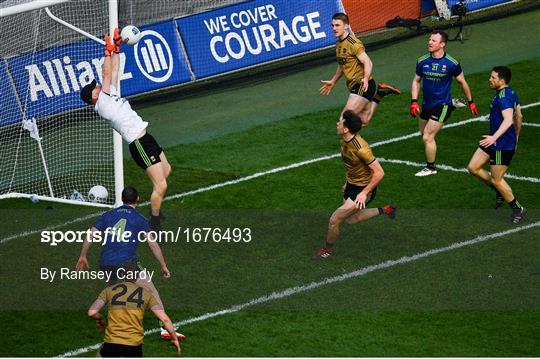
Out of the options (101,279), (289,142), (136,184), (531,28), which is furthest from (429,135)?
(531,28)

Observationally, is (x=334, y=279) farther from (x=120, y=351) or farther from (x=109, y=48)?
(x=109, y=48)

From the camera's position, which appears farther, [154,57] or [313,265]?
[154,57]

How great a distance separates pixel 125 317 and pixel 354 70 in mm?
9267

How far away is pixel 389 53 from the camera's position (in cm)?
2769

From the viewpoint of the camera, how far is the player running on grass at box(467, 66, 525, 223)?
703 inches

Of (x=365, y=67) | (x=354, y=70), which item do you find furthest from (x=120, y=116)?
(x=354, y=70)

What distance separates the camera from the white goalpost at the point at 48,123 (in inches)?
798

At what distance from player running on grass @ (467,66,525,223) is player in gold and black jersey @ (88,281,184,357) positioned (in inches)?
267

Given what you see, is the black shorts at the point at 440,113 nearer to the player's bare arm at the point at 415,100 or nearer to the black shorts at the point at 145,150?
the player's bare arm at the point at 415,100

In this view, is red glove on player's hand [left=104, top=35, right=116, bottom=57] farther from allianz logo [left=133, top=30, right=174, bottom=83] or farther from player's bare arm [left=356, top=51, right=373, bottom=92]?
allianz logo [left=133, top=30, right=174, bottom=83]

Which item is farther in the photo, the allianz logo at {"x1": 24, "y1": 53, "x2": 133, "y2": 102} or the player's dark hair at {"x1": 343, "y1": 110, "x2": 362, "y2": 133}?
the allianz logo at {"x1": 24, "y1": 53, "x2": 133, "y2": 102}

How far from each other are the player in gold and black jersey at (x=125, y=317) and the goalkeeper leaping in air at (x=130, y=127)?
4.80 metres

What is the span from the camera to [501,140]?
59.2 ft

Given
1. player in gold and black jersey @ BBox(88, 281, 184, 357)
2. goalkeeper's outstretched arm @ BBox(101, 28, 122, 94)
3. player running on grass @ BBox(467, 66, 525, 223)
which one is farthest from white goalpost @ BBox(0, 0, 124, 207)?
player in gold and black jersey @ BBox(88, 281, 184, 357)
